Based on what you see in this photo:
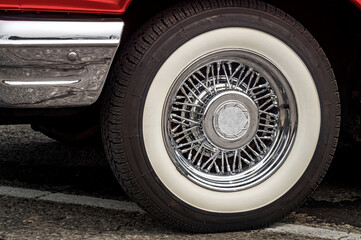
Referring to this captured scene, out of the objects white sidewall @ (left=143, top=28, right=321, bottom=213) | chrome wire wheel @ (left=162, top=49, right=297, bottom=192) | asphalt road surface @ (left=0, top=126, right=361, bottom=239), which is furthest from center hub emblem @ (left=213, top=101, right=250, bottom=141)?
asphalt road surface @ (left=0, top=126, right=361, bottom=239)

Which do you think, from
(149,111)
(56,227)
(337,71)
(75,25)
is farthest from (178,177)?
(337,71)

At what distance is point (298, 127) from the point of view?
2.95m

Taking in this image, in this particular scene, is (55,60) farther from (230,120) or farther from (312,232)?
(312,232)

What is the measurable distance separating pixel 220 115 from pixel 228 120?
4 cm

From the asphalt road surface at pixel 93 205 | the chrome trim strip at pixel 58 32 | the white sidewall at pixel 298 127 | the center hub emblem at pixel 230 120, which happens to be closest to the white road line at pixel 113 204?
the asphalt road surface at pixel 93 205

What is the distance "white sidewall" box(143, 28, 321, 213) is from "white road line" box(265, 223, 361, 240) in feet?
0.38

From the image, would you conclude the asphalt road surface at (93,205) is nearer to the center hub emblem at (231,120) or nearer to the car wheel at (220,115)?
the car wheel at (220,115)

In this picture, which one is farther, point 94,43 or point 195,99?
point 195,99

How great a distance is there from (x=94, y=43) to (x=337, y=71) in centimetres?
115

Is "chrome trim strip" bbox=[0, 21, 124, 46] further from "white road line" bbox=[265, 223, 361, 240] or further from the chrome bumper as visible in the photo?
"white road line" bbox=[265, 223, 361, 240]

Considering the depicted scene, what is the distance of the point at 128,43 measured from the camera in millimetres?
2779

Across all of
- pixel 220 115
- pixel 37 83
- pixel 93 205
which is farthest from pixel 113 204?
pixel 37 83

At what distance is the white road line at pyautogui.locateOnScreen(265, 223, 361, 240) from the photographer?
9.35ft

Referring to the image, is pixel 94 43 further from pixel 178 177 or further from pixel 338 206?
pixel 338 206
